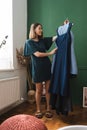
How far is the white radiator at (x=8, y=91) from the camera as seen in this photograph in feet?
9.39

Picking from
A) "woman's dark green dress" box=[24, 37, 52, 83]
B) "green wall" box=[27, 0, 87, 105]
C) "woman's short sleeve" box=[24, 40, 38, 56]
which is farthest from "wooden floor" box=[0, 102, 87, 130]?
"woman's short sleeve" box=[24, 40, 38, 56]

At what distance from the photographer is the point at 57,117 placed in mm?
2902

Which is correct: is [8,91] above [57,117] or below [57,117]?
above

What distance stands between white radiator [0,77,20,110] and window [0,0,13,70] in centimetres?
35

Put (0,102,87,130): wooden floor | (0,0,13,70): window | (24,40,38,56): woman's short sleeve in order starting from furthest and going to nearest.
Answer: (0,0,13,70): window < (24,40,38,56): woman's short sleeve < (0,102,87,130): wooden floor

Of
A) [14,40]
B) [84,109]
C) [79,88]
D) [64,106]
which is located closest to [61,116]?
[64,106]

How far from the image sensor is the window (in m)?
3.50

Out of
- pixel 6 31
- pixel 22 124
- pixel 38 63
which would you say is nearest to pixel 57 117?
pixel 38 63

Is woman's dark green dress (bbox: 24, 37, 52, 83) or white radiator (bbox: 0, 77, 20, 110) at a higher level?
woman's dark green dress (bbox: 24, 37, 52, 83)

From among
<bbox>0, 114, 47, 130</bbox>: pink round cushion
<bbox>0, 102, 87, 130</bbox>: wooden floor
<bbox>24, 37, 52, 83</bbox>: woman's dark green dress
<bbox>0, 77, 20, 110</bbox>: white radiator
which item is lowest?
<bbox>0, 102, 87, 130</bbox>: wooden floor

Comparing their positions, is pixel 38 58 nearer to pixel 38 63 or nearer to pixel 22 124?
pixel 38 63

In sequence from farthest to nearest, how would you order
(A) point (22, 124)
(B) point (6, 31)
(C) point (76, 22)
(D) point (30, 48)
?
(C) point (76, 22) → (B) point (6, 31) → (D) point (30, 48) → (A) point (22, 124)

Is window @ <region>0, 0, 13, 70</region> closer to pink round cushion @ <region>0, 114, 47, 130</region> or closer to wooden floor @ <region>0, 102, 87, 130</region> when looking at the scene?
wooden floor @ <region>0, 102, 87, 130</region>

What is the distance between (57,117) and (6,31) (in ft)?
5.20
